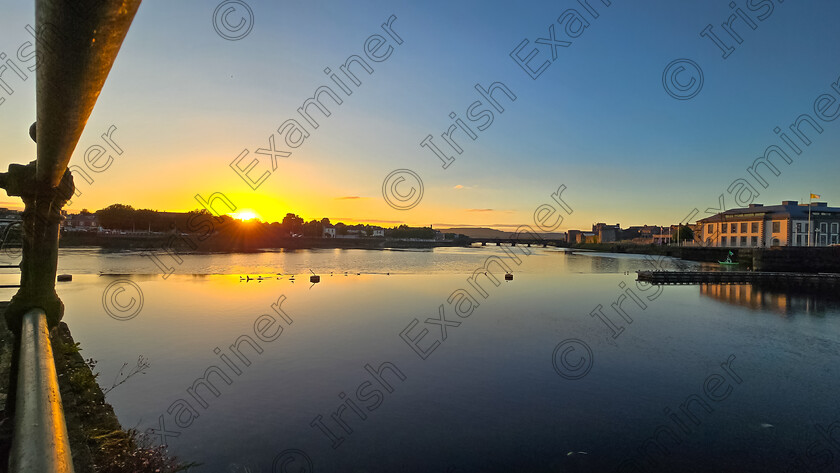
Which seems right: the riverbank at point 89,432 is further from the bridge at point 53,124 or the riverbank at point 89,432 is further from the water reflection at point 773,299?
the water reflection at point 773,299

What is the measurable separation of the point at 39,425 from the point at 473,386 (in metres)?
14.4

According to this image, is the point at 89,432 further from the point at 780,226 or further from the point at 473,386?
the point at 780,226

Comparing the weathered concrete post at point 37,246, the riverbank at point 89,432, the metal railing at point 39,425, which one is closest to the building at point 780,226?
the riverbank at point 89,432

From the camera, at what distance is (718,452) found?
36.0 ft

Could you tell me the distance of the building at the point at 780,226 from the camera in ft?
298

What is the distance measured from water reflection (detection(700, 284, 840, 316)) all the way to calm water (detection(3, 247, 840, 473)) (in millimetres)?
3368

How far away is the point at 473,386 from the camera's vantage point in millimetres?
15148

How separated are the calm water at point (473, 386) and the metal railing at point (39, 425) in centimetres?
830

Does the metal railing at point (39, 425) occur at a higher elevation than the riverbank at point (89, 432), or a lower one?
higher

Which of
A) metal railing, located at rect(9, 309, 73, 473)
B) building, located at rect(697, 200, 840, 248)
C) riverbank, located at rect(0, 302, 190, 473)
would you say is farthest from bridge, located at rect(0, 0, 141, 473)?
building, located at rect(697, 200, 840, 248)

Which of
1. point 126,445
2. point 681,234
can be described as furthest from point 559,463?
point 681,234

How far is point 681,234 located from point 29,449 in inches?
6352

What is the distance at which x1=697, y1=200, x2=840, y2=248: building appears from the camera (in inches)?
3570

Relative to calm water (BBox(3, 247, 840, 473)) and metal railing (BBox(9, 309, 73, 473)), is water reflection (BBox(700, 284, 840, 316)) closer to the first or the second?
calm water (BBox(3, 247, 840, 473))
